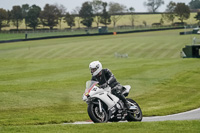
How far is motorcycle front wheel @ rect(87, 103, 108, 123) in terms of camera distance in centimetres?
1294

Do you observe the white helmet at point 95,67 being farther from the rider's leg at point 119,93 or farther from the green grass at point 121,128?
the green grass at point 121,128

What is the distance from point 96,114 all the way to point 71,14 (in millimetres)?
154793

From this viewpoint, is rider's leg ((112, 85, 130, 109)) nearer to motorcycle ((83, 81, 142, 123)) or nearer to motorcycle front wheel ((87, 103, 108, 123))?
motorcycle ((83, 81, 142, 123))

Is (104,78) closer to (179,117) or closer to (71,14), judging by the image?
(179,117)

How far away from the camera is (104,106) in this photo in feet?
43.9

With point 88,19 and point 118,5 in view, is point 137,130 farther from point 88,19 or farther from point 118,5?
point 118,5

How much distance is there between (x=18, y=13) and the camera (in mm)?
143125

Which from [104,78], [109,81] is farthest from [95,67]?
[109,81]

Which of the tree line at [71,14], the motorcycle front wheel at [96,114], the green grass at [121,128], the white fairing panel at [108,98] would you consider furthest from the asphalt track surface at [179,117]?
the tree line at [71,14]

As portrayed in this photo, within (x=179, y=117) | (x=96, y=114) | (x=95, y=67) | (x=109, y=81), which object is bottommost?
(x=179, y=117)

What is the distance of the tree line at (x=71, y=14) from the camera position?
13875 cm

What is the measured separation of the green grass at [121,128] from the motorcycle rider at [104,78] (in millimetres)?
1691

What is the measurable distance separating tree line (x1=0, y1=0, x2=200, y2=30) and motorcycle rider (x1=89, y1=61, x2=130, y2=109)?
12063 cm

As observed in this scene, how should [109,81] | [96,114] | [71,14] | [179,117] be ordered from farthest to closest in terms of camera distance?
[71,14]
[179,117]
[109,81]
[96,114]
